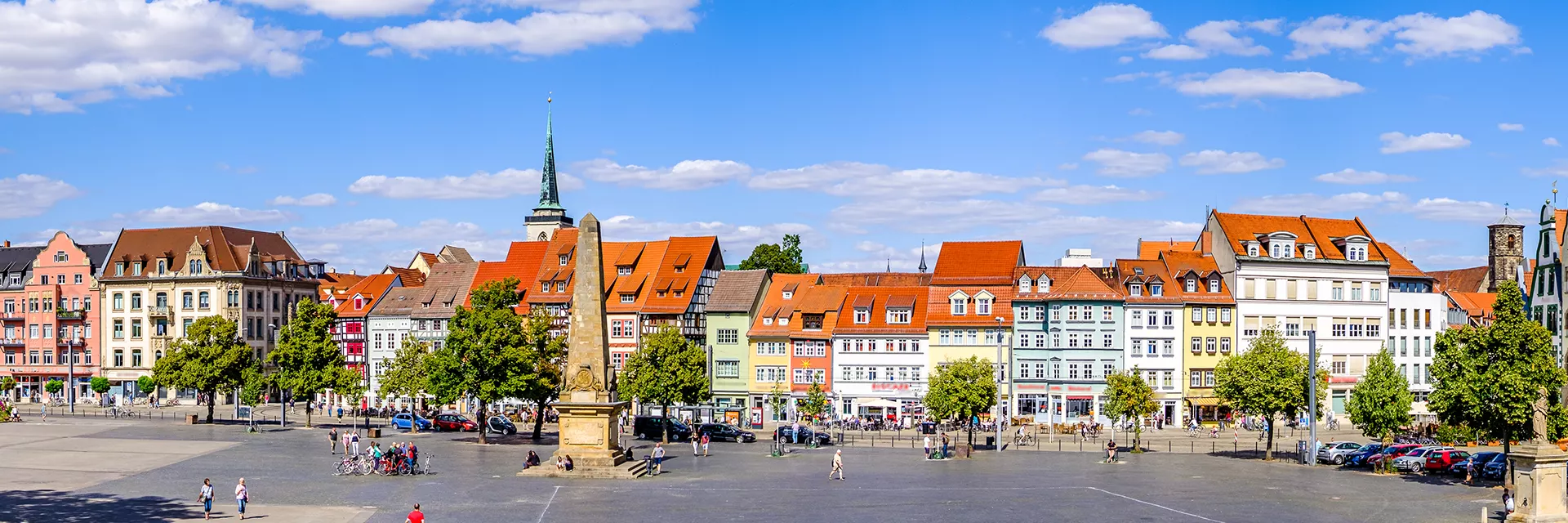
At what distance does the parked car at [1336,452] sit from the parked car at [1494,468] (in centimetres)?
831

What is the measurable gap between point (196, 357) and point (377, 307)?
1116 inches

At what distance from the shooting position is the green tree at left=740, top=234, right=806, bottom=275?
136 metres

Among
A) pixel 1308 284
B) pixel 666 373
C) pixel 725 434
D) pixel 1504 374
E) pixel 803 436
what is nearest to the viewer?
pixel 1504 374

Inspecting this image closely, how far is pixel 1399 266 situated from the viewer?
106 meters

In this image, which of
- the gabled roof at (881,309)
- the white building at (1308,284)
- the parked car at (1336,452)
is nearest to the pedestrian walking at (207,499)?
the parked car at (1336,452)

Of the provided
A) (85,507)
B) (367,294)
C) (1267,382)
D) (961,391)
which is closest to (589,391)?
(85,507)

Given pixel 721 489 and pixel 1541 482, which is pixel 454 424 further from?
pixel 1541 482

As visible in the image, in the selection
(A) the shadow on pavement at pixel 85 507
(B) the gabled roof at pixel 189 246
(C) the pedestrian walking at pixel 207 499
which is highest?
(B) the gabled roof at pixel 189 246

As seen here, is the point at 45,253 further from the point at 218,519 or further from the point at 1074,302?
the point at 218,519

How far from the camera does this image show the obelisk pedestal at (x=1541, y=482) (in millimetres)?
41125

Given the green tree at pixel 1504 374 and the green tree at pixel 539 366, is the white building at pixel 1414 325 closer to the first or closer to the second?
the green tree at pixel 1504 374

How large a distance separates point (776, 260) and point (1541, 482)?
97468 millimetres

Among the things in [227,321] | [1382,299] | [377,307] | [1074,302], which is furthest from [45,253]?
[1382,299]

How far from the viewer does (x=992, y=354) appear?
97062 mm
